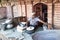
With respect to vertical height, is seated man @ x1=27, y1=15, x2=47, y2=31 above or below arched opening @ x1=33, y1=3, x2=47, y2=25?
below

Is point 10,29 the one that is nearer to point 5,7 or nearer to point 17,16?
point 17,16

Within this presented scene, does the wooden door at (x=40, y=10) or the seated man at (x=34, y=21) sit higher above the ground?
the wooden door at (x=40, y=10)

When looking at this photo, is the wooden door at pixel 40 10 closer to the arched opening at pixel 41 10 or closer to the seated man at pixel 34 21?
the arched opening at pixel 41 10

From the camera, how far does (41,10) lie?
6.18m

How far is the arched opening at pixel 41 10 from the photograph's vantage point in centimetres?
612

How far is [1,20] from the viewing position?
22.8 ft

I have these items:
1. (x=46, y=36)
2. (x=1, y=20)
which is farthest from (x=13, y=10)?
(x=46, y=36)

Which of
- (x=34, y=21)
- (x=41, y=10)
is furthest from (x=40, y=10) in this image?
(x=34, y=21)

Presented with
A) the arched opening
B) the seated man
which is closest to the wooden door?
the arched opening

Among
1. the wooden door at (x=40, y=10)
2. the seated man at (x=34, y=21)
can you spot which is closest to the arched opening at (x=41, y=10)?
the wooden door at (x=40, y=10)

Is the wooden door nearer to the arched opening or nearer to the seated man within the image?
the arched opening

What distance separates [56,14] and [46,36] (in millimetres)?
1327

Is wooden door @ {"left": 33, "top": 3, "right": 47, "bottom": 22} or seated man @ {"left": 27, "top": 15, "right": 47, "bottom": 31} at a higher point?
wooden door @ {"left": 33, "top": 3, "right": 47, "bottom": 22}

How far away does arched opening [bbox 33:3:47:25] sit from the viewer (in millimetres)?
6121
